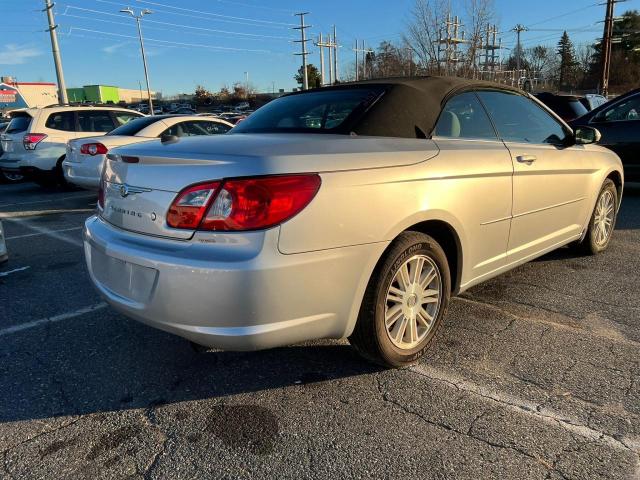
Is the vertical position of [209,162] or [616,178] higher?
[209,162]

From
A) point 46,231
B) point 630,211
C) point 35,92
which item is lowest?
point 630,211

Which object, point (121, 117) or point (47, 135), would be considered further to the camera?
point (121, 117)

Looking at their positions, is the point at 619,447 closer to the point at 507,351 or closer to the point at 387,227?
the point at 507,351

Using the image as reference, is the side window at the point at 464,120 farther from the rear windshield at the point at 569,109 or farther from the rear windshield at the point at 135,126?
the rear windshield at the point at 569,109

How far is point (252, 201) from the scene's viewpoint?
2236 mm

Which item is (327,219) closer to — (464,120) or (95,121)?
(464,120)

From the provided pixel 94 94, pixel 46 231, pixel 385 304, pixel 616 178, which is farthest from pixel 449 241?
pixel 94 94

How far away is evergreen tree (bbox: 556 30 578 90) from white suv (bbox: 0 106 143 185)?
8109 centimetres

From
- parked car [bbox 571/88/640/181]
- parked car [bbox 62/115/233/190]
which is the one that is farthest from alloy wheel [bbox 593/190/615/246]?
parked car [bbox 62/115/233/190]

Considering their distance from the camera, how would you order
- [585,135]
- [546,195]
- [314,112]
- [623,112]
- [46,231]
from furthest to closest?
[623,112] → [46,231] → [585,135] → [546,195] → [314,112]

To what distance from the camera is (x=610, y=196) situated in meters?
5.05

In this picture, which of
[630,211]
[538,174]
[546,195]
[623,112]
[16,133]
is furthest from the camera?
[16,133]

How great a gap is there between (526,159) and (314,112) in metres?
1.50

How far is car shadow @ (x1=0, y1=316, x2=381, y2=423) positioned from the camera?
2.66 metres
